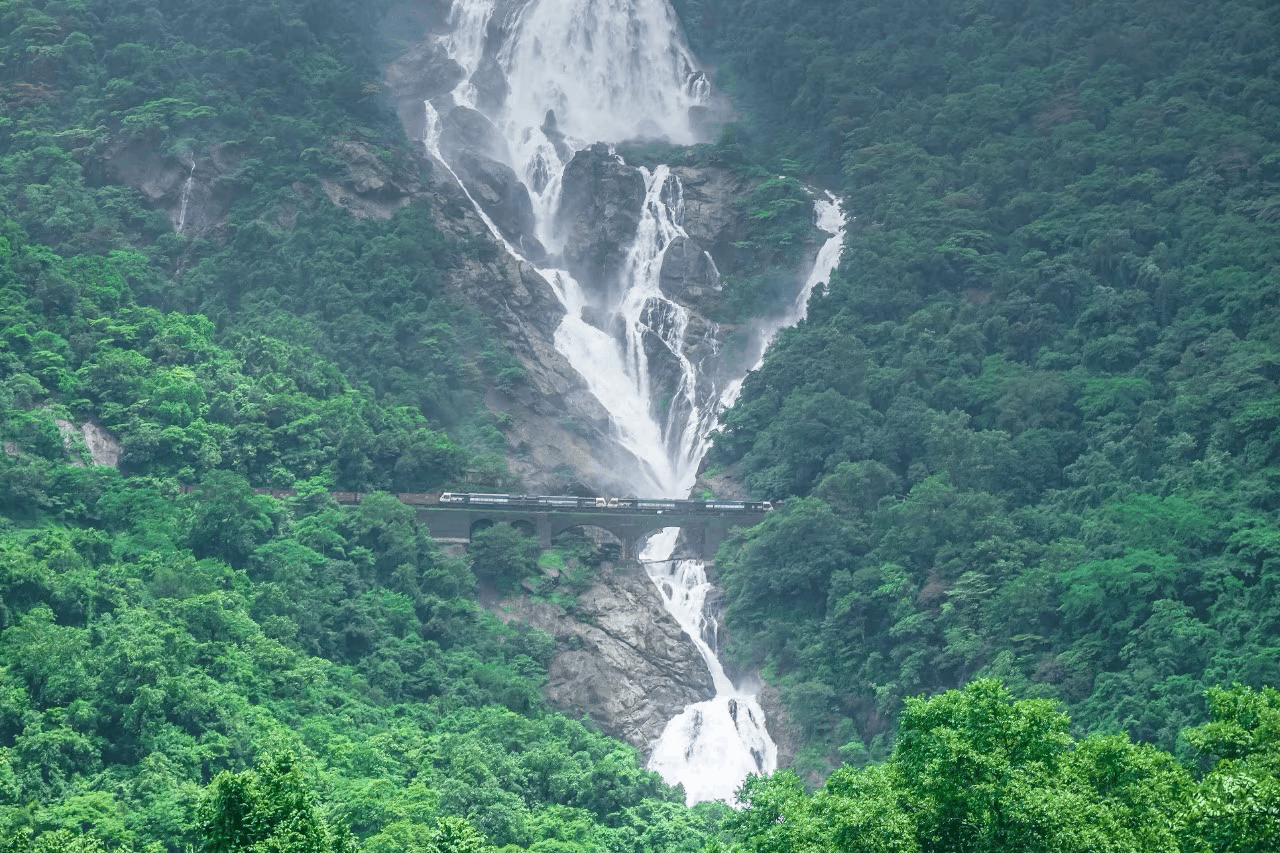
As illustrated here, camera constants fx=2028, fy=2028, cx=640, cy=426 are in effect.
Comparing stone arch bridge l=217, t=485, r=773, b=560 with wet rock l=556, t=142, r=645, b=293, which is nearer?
stone arch bridge l=217, t=485, r=773, b=560

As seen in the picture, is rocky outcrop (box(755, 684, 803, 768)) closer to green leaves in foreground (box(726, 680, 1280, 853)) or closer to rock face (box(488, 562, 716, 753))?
rock face (box(488, 562, 716, 753))

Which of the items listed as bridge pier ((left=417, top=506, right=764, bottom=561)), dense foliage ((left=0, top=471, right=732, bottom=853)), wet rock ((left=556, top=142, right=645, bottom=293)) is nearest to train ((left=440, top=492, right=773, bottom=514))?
bridge pier ((left=417, top=506, right=764, bottom=561))

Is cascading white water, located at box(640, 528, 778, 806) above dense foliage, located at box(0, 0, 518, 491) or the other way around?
the other way around

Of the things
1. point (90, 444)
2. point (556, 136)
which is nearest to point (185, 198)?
point (90, 444)

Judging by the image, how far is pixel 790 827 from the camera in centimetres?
4272

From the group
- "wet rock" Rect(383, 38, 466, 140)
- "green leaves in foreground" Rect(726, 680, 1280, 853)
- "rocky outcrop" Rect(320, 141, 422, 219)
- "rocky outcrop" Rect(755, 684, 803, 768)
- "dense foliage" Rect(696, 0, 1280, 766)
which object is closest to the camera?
"green leaves in foreground" Rect(726, 680, 1280, 853)

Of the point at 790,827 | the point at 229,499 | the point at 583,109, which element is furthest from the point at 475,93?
the point at 790,827

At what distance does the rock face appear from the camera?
243 ft

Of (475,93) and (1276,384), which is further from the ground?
(475,93)

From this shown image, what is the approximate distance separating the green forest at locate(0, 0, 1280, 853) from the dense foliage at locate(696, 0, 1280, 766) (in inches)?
7.6

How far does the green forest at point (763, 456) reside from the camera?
52.8 meters

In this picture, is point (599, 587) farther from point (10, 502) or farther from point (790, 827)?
point (790, 827)

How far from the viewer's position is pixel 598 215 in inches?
4048

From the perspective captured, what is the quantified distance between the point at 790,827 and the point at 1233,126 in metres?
57.2
